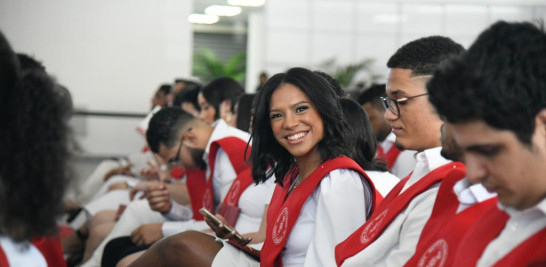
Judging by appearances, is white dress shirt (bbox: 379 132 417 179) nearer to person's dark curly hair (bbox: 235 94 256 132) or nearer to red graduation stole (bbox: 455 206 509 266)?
person's dark curly hair (bbox: 235 94 256 132)

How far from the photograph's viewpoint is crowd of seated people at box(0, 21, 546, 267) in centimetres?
131

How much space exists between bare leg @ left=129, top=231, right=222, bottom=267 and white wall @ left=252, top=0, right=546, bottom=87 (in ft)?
30.6

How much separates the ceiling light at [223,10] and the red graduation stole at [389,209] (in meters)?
12.4

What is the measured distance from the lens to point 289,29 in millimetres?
12078

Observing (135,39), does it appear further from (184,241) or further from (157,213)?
(184,241)

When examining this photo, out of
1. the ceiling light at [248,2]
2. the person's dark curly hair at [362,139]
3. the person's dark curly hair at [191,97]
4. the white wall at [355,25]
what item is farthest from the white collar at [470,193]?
the ceiling light at [248,2]

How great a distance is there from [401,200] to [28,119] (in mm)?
1029

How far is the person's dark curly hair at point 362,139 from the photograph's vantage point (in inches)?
113

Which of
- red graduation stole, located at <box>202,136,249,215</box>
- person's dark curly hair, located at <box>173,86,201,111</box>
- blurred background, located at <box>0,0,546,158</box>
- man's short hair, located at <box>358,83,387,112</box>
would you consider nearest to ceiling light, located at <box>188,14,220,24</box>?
blurred background, located at <box>0,0,546,158</box>

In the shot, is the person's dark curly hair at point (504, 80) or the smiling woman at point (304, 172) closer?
the person's dark curly hair at point (504, 80)

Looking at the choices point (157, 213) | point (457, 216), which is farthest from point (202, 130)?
point (457, 216)

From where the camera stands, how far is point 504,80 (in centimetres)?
128

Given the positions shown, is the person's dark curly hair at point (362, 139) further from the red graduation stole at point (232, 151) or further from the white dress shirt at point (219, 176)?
the white dress shirt at point (219, 176)

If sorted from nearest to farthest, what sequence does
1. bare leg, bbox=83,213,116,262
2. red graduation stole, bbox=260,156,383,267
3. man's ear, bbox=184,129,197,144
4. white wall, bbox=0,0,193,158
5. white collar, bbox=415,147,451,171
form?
white collar, bbox=415,147,451,171, red graduation stole, bbox=260,156,383,267, man's ear, bbox=184,129,197,144, bare leg, bbox=83,213,116,262, white wall, bbox=0,0,193,158
